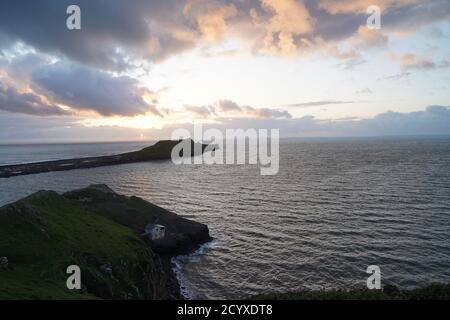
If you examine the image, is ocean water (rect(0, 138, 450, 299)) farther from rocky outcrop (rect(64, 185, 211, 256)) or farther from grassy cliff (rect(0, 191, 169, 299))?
grassy cliff (rect(0, 191, 169, 299))

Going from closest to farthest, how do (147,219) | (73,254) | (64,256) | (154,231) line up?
(64,256) < (73,254) < (154,231) < (147,219)

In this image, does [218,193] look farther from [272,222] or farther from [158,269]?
[158,269]

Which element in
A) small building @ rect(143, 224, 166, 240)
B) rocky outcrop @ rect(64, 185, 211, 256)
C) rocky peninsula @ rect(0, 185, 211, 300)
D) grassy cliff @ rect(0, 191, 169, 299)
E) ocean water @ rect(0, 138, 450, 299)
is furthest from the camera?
rocky outcrop @ rect(64, 185, 211, 256)

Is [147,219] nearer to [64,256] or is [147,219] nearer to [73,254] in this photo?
[73,254]

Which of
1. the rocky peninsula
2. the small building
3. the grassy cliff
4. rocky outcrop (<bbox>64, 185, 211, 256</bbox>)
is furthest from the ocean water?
the grassy cliff

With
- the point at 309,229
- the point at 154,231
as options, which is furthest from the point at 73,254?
the point at 309,229
